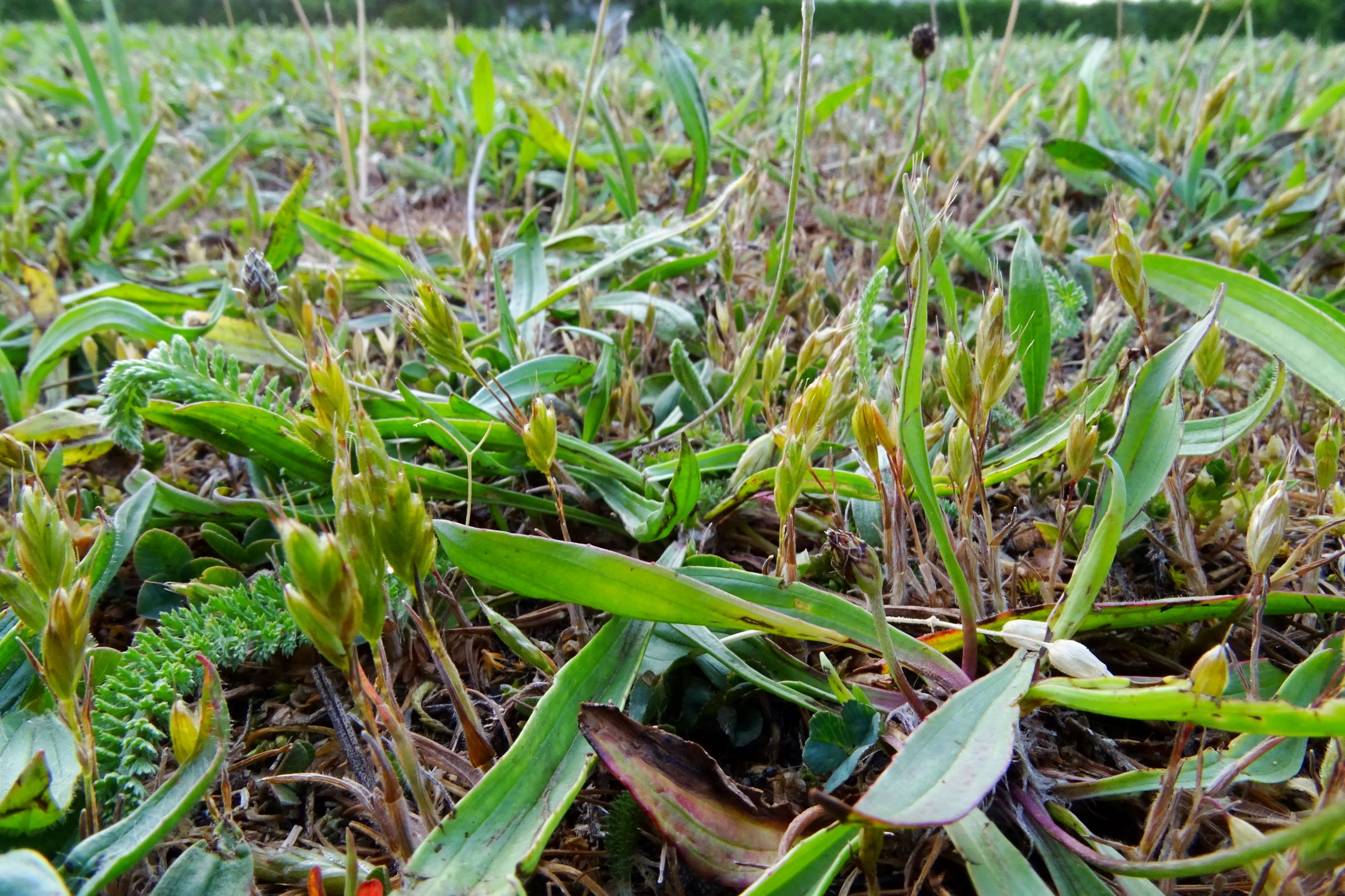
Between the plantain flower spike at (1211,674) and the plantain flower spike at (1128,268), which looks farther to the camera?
the plantain flower spike at (1128,268)

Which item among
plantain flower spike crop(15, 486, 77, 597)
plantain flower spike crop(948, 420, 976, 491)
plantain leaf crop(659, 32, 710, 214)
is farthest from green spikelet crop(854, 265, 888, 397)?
plantain leaf crop(659, 32, 710, 214)

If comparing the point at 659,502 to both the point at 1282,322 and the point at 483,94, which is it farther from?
the point at 483,94

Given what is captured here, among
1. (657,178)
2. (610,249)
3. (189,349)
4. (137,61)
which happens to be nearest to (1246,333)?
(610,249)

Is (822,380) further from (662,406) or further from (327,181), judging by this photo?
(327,181)

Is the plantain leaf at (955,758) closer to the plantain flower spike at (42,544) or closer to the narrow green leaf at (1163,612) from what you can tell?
the narrow green leaf at (1163,612)

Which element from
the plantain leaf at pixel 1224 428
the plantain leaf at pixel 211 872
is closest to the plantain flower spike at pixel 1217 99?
the plantain leaf at pixel 1224 428

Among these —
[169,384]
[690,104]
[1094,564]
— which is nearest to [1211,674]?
[1094,564]
